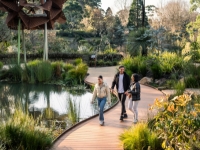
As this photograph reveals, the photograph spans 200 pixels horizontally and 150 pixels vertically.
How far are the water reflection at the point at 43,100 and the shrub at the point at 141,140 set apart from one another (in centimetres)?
253

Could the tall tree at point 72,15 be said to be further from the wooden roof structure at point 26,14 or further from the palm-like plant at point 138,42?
the wooden roof structure at point 26,14

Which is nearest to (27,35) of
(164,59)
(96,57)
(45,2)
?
(96,57)

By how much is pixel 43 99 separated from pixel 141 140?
249 inches

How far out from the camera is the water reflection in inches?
326

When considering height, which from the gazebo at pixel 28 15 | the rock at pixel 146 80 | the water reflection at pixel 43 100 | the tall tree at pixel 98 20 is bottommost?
the water reflection at pixel 43 100

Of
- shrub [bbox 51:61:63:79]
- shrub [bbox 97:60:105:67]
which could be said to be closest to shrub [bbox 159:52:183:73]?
shrub [bbox 51:61:63:79]

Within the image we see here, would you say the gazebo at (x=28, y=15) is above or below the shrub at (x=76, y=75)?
above

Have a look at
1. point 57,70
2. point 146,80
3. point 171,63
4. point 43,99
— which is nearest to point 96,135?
point 43,99

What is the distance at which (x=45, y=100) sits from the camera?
10.5 meters

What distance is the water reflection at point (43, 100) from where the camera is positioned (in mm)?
8289

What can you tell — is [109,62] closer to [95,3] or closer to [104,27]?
[104,27]

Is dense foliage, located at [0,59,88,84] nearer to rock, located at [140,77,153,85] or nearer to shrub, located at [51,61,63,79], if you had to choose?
shrub, located at [51,61,63,79]

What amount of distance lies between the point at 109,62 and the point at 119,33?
26.2ft

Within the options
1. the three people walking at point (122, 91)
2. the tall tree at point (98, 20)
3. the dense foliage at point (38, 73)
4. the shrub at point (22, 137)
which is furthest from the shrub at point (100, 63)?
the shrub at point (22, 137)
